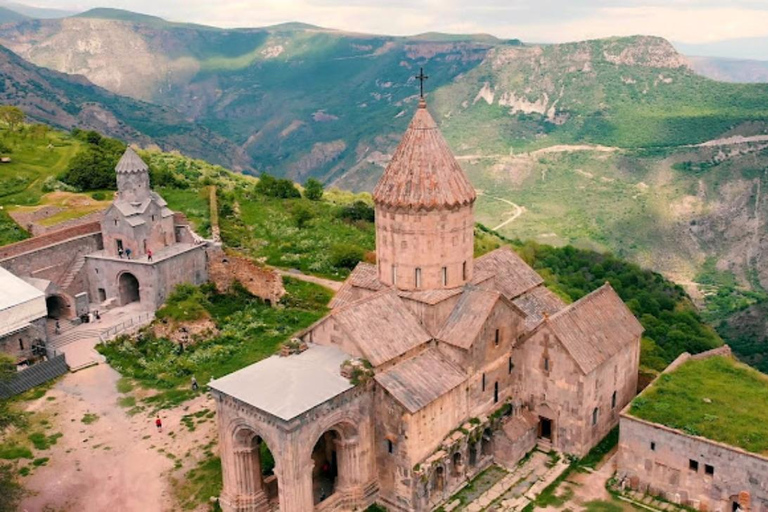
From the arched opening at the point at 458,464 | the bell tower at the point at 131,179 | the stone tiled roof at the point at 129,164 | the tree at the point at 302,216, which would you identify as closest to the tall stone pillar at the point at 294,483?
the arched opening at the point at 458,464

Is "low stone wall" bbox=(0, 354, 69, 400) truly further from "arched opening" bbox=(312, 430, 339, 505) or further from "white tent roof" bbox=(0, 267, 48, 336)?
"arched opening" bbox=(312, 430, 339, 505)

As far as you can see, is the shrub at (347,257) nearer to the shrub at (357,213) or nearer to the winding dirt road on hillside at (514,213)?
the shrub at (357,213)

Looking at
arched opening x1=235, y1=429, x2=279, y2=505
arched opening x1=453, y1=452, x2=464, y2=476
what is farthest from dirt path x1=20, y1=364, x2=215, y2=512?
arched opening x1=453, y1=452, x2=464, y2=476

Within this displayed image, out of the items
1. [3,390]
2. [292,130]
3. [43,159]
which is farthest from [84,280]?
[292,130]

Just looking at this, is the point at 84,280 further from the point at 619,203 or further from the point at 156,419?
the point at 619,203

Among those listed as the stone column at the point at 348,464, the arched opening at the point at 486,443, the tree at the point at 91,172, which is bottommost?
the arched opening at the point at 486,443

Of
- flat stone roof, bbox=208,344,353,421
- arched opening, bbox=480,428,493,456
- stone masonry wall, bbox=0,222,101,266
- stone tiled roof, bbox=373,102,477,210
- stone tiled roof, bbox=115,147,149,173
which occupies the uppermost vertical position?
stone tiled roof, bbox=373,102,477,210

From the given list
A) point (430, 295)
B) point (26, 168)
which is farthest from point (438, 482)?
point (26, 168)
